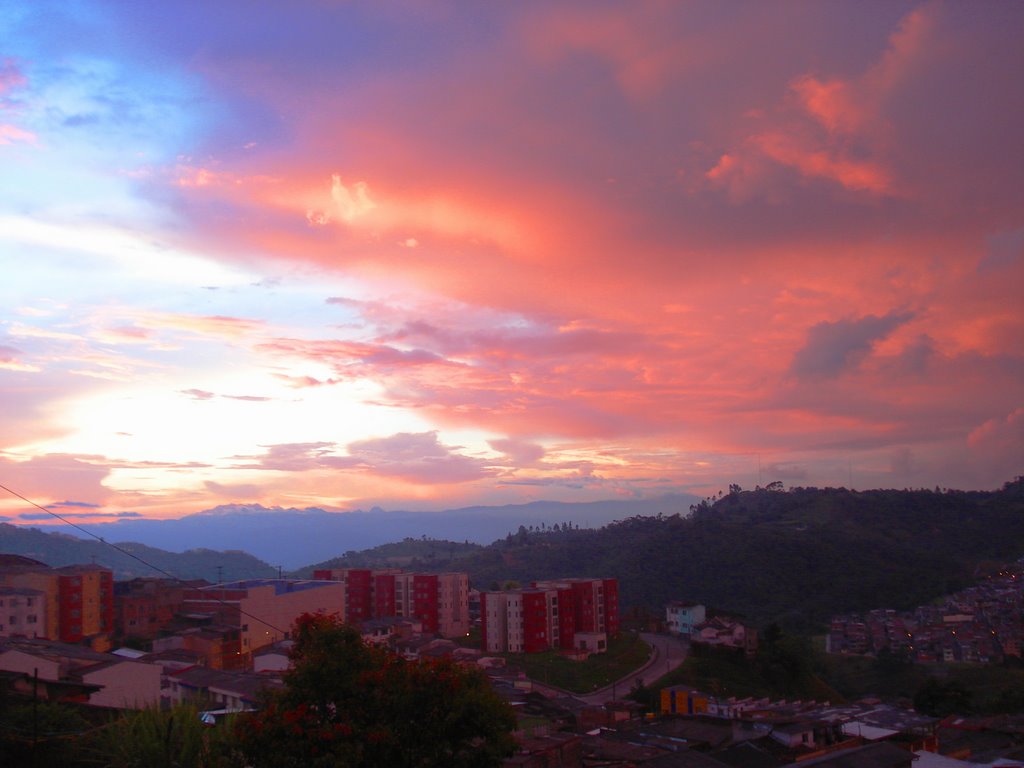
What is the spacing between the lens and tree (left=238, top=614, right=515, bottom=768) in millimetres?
7453

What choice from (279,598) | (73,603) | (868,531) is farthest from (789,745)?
(868,531)

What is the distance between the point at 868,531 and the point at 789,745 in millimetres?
58685

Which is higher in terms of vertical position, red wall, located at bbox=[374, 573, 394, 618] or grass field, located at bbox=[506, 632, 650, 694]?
red wall, located at bbox=[374, 573, 394, 618]

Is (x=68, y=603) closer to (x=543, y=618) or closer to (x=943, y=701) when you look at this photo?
(x=543, y=618)

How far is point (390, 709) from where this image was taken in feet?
25.5

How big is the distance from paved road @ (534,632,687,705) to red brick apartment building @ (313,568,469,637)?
877cm

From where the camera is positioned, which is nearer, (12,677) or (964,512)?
(12,677)

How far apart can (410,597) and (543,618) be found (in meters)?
7.84

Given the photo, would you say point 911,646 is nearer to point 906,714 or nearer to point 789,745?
point 906,714

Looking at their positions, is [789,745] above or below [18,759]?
below

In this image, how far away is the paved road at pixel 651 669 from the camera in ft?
94.6

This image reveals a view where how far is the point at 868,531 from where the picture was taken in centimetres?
7038

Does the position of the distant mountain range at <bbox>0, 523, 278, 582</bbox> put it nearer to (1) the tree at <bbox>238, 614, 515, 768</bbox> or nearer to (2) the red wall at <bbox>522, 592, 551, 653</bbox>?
(2) the red wall at <bbox>522, 592, 551, 653</bbox>

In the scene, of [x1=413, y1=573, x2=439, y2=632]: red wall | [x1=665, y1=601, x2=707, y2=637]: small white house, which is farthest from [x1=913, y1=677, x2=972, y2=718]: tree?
[x1=413, y1=573, x2=439, y2=632]: red wall
